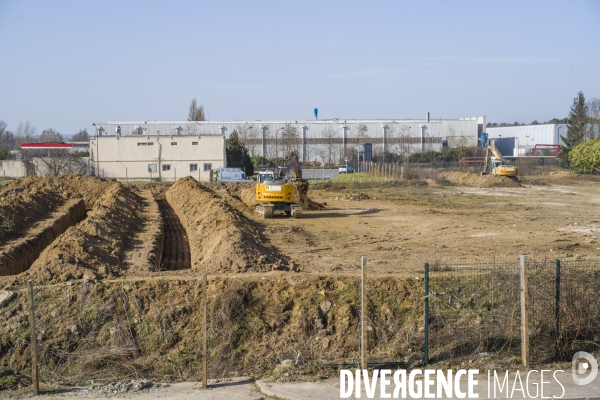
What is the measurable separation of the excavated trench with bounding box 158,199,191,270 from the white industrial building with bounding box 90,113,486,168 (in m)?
47.8

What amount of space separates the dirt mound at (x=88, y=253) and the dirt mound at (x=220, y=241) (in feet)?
7.14

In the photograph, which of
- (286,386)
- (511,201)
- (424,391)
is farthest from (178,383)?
(511,201)

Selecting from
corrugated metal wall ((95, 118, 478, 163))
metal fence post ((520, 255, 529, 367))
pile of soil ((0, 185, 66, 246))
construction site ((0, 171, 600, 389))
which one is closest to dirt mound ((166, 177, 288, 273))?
Answer: construction site ((0, 171, 600, 389))

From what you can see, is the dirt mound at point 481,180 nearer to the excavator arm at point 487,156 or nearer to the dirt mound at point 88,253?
the excavator arm at point 487,156

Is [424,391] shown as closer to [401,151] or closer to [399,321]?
[399,321]

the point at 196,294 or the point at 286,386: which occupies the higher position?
the point at 196,294

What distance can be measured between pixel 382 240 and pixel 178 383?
1471cm

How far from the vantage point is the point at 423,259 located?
61.5 ft

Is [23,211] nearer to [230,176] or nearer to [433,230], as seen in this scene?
[433,230]

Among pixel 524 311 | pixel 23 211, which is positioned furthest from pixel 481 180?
pixel 524 311

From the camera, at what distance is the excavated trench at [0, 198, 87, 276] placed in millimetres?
18578

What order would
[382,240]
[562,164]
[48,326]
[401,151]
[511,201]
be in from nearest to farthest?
1. [48,326]
2. [382,240]
3. [511,201]
4. [562,164]
5. [401,151]

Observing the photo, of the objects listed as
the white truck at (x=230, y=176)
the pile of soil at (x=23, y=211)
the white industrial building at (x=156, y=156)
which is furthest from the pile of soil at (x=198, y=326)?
the white industrial building at (x=156, y=156)

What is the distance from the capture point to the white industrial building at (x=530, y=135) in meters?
97.9
